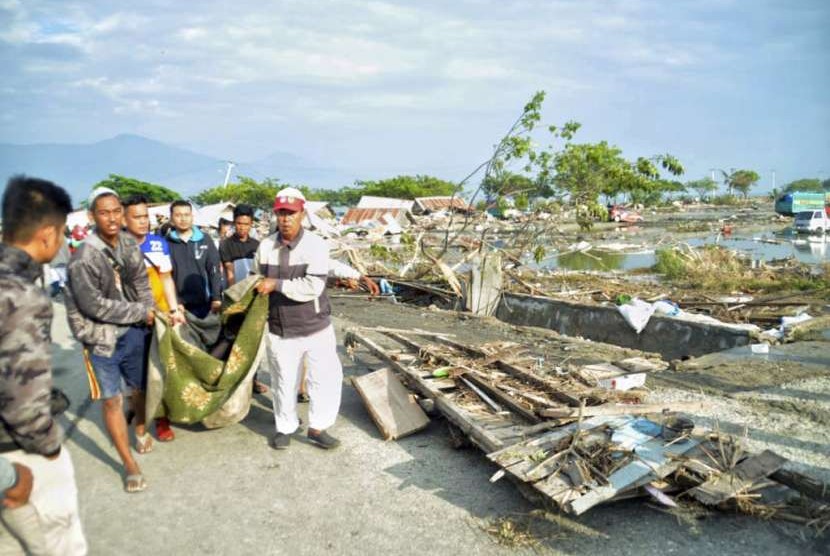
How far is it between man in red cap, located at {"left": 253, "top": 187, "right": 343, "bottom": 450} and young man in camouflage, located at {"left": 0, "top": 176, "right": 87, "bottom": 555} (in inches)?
87.5

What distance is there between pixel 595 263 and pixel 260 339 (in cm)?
2433

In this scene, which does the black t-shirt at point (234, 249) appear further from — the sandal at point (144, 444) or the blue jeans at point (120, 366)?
the sandal at point (144, 444)

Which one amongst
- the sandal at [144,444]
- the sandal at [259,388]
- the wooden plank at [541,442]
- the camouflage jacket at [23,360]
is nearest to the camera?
the camouflage jacket at [23,360]

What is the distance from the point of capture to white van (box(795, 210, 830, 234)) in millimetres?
34344

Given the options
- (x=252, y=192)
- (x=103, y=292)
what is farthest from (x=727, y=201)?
(x=103, y=292)

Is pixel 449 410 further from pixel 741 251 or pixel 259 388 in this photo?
pixel 741 251

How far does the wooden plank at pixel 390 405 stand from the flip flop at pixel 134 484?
1.90 meters

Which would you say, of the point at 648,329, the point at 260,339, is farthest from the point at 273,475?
the point at 648,329

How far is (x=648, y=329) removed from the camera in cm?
1027

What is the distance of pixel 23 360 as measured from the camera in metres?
2.07

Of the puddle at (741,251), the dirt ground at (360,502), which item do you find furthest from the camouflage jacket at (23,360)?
the puddle at (741,251)

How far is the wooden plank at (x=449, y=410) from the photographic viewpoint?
13.8ft

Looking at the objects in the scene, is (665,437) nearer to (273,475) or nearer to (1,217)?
(273,475)

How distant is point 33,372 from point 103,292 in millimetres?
2213
